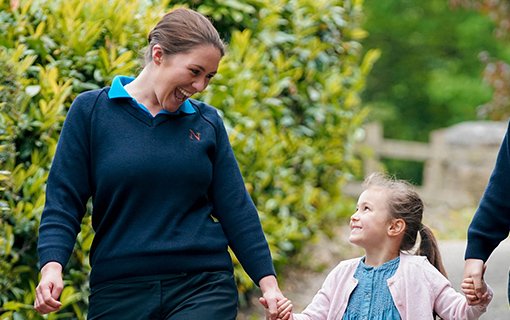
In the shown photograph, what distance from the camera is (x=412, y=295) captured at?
3.96 meters

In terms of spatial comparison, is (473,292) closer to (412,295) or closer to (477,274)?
(477,274)

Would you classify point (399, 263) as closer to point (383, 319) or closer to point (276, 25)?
point (383, 319)

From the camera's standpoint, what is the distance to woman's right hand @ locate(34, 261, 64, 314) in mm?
3508

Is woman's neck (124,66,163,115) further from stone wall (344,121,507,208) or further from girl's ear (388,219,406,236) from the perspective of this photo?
stone wall (344,121,507,208)

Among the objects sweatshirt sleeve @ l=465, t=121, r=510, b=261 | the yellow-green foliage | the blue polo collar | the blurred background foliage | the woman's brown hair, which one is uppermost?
the woman's brown hair

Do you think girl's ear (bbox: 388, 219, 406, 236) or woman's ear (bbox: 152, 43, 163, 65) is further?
girl's ear (bbox: 388, 219, 406, 236)

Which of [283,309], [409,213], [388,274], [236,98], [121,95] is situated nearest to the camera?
[121,95]

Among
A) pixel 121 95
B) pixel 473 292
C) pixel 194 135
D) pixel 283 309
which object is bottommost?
pixel 283 309

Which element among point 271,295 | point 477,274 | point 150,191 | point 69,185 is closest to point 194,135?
point 150,191

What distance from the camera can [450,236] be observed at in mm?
10609

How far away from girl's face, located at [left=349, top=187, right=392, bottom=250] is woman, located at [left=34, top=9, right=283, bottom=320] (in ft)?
1.85

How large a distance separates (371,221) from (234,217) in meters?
0.57

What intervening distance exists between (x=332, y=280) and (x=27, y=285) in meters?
1.59

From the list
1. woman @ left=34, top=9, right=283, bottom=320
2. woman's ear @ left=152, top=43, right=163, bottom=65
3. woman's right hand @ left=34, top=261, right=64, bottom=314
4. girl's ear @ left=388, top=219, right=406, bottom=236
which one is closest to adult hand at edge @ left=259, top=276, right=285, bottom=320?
woman @ left=34, top=9, right=283, bottom=320
